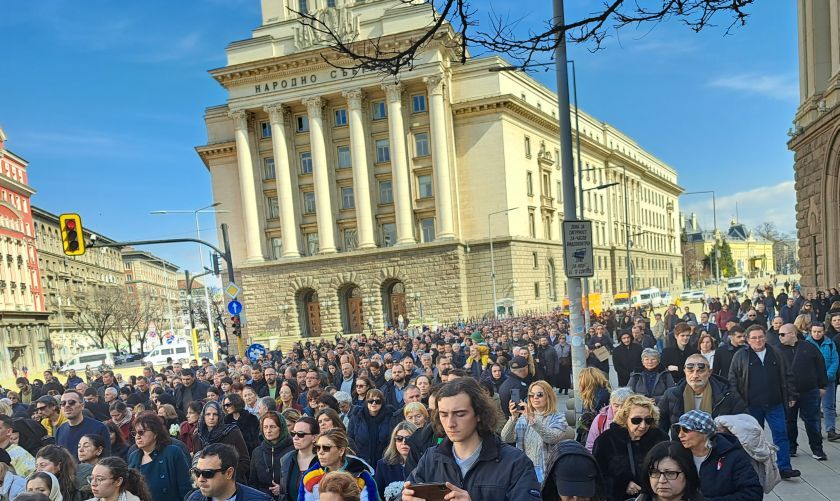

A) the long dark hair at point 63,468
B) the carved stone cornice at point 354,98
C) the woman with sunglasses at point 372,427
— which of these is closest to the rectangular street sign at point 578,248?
the woman with sunglasses at point 372,427

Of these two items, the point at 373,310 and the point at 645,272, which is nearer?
the point at 373,310

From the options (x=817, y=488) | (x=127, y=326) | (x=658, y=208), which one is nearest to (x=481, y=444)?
(x=817, y=488)

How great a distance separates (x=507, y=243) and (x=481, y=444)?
4565cm

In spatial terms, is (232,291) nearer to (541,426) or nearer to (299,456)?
(299,456)

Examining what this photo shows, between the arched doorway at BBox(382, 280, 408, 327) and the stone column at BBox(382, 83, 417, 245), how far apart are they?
4.08 meters

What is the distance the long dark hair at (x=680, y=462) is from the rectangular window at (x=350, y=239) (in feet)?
155

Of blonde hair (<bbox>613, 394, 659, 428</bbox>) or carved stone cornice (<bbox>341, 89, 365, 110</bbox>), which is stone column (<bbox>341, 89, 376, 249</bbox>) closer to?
carved stone cornice (<bbox>341, 89, 365, 110</bbox>)

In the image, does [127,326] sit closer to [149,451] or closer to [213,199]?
[213,199]

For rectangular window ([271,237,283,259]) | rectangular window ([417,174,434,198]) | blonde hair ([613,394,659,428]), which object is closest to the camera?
blonde hair ([613,394,659,428])

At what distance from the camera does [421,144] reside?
4944 cm

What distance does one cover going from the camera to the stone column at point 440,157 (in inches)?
1833

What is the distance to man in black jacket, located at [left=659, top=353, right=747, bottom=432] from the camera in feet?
19.9

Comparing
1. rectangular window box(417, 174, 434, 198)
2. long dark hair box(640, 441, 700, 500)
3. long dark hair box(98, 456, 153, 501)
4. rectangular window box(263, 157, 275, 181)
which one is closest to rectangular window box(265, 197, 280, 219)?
rectangular window box(263, 157, 275, 181)

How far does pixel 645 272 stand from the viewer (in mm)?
88250
